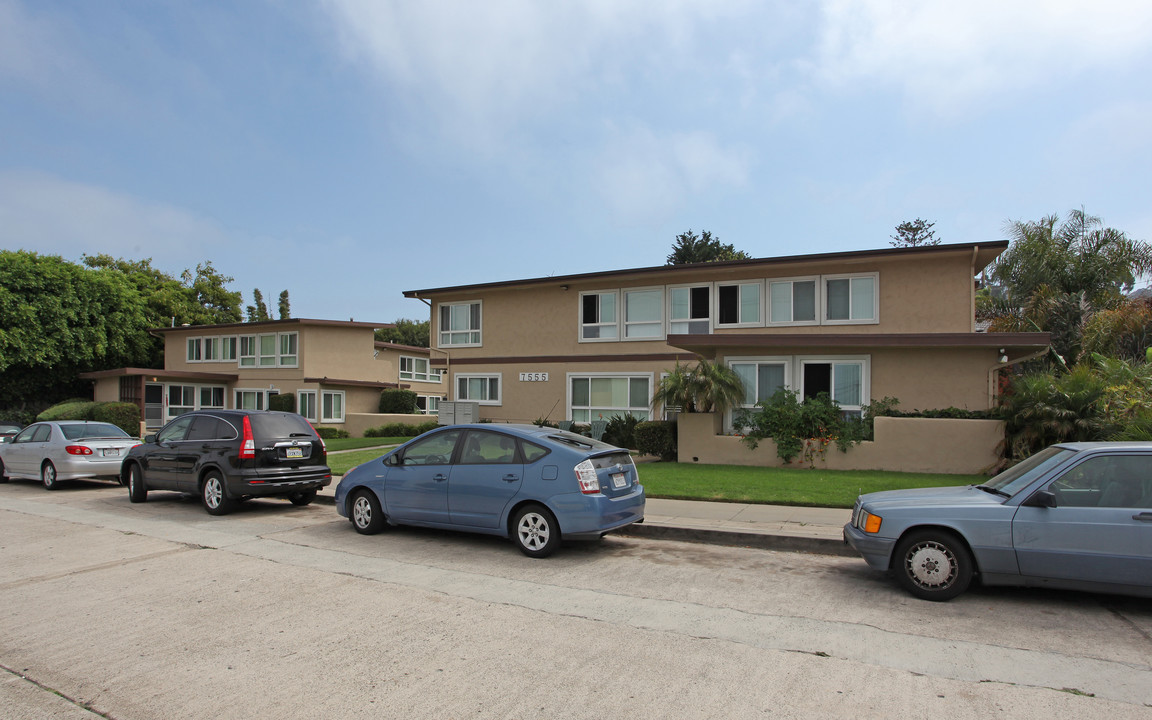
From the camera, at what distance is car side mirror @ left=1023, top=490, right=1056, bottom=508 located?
5844 millimetres

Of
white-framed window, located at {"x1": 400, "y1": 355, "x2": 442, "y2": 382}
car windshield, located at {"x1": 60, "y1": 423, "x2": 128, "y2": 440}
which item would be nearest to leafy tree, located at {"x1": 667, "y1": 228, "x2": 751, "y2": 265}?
white-framed window, located at {"x1": 400, "y1": 355, "x2": 442, "y2": 382}

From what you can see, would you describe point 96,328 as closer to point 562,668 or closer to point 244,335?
point 244,335

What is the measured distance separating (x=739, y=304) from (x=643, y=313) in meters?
3.23

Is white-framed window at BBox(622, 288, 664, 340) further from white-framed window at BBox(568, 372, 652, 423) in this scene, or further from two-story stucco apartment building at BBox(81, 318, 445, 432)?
two-story stucco apartment building at BBox(81, 318, 445, 432)

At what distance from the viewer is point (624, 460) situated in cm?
844

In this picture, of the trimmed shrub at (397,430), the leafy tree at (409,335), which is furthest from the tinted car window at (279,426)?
the leafy tree at (409,335)

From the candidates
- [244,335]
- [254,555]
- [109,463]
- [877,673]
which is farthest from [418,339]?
[877,673]

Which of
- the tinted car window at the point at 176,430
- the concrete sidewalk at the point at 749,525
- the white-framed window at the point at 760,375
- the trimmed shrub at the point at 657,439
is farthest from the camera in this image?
the trimmed shrub at the point at 657,439

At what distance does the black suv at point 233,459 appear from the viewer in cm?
1074

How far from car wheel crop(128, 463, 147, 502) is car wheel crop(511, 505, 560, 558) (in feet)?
26.5

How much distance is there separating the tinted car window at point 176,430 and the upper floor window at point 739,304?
15222mm

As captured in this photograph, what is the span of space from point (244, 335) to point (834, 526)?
34.8 metres

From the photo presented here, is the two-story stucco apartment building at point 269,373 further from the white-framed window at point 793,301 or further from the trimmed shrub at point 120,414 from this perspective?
the white-framed window at point 793,301

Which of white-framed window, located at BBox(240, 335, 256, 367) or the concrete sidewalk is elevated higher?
white-framed window, located at BBox(240, 335, 256, 367)
